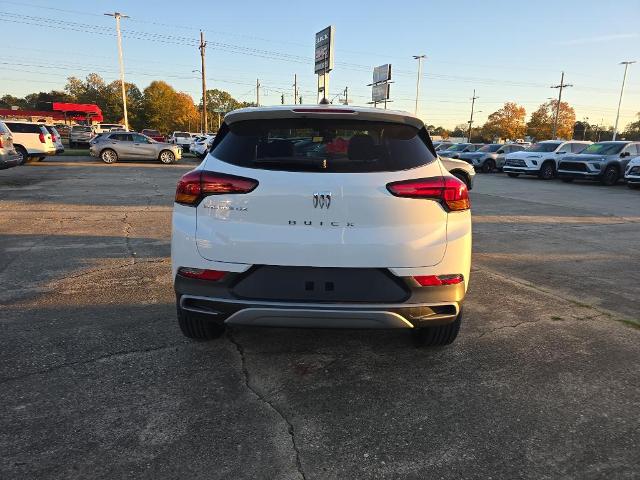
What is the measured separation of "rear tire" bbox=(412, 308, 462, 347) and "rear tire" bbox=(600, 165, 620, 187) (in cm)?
1951

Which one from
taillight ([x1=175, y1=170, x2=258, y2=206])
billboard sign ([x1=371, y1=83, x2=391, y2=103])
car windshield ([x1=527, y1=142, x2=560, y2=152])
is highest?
billboard sign ([x1=371, y1=83, x2=391, y2=103])

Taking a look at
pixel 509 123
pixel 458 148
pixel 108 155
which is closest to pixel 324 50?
pixel 458 148

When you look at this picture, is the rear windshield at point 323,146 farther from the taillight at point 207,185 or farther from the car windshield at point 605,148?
the car windshield at point 605,148

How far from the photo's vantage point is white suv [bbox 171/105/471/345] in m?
2.70

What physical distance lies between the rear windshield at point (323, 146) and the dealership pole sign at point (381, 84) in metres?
42.9

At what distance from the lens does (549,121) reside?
284 ft

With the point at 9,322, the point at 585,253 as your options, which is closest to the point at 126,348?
the point at 9,322

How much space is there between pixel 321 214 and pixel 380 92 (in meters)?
44.7

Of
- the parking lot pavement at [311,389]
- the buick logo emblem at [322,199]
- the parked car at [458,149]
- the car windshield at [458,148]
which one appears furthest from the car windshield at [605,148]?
the buick logo emblem at [322,199]

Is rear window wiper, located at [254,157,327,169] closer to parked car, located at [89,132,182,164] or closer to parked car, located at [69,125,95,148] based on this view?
parked car, located at [89,132,182,164]

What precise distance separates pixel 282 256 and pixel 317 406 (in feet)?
3.03

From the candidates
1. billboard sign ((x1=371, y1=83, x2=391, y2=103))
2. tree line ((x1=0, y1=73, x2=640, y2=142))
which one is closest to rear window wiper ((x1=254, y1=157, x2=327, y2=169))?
billboard sign ((x1=371, y1=83, x2=391, y2=103))

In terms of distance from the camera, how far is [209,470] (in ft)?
7.29

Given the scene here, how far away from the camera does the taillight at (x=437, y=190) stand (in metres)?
2.74
